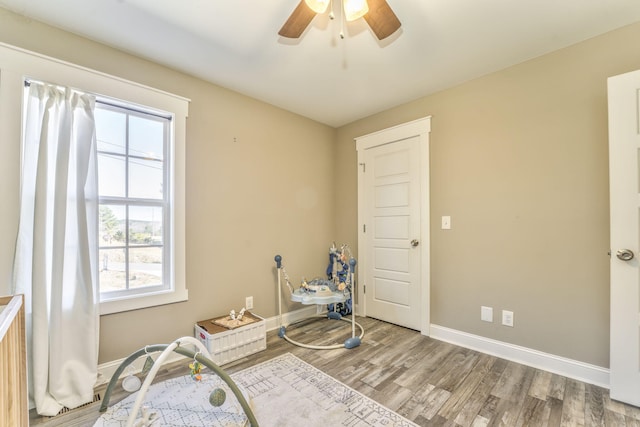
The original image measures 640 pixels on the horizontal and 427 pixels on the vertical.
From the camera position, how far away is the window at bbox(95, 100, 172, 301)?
2.11 metres

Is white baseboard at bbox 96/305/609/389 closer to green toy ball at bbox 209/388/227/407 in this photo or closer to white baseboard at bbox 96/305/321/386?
white baseboard at bbox 96/305/321/386

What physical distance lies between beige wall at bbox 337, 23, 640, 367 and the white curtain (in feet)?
9.41

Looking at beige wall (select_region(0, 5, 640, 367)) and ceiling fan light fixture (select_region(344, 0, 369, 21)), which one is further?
beige wall (select_region(0, 5, 640, 367))

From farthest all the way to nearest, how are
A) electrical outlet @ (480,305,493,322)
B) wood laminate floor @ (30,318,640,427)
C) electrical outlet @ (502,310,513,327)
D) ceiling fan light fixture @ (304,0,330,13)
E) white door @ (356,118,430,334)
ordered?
white door @ (356,118,430,334), electrical outlet @ (480,305,493,322), electrical outlet @ (502,310,513,327), wood laminate floor @ (30,318,640,427), ceiling fan light fixture @ (304,0,330,13)

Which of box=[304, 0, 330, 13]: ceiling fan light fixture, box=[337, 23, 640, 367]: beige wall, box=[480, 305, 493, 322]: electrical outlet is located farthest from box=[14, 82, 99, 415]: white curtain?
box=[480, 305, 493, 322]: electrical outlet

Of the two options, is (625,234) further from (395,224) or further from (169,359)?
(169,359)

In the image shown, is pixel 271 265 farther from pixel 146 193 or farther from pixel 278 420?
pixel 278 420

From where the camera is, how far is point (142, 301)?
2186 millimetres

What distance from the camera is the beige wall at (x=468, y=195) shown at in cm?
199

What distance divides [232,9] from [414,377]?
2.80m

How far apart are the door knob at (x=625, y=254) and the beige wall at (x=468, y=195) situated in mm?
211

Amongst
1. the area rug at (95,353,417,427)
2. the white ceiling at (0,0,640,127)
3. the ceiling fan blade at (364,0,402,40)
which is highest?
the white ceiling at (0,0,640,127)

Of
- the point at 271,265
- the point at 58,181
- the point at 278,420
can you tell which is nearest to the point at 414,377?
the point at 278,420

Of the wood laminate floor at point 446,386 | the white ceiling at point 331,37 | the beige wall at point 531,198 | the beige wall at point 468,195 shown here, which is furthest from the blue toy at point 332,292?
the white ceiling at point 331,37
